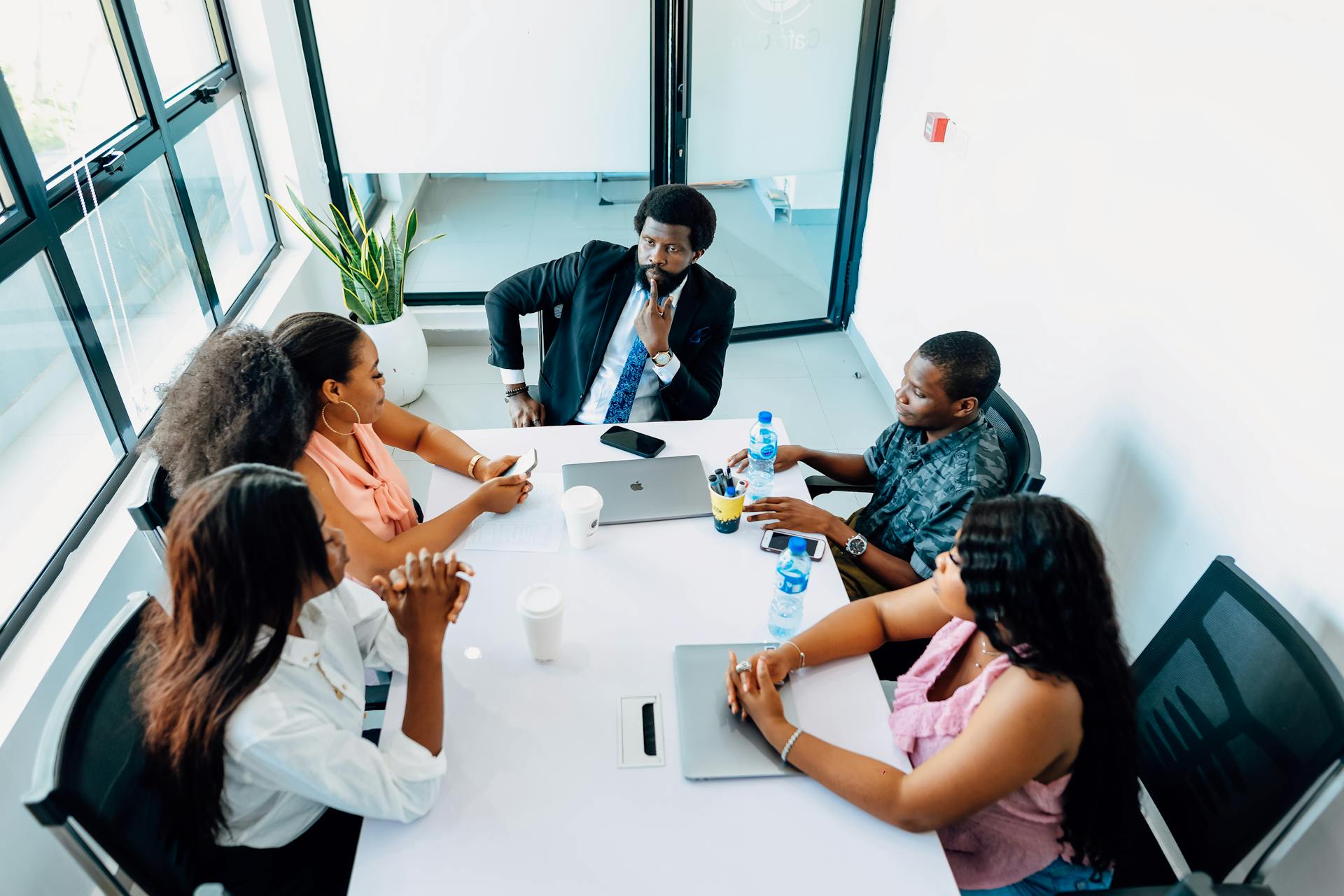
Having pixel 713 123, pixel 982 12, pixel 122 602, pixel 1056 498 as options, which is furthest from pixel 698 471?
pixel 713 123

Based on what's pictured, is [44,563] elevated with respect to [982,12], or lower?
lower

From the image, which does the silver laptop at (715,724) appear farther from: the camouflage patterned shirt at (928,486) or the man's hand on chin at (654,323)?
the man's hand on chin at (654,323)

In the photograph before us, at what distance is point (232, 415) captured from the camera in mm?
1512

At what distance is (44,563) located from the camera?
1.94 metres

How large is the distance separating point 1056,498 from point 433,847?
1062 millimetres

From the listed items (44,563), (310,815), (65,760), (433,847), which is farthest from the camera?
(44,563)

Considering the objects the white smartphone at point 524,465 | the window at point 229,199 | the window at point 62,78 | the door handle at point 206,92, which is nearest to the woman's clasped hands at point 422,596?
the white smartphone at point 524,465

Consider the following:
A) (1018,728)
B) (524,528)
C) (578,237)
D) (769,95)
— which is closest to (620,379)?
(524,528)

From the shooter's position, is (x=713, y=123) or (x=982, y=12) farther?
(x=713, y=123)

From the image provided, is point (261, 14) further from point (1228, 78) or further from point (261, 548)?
point (1228, 78)

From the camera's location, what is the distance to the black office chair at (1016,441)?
1721 millimetres

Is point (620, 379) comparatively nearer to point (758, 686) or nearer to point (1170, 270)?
point (758, 686)

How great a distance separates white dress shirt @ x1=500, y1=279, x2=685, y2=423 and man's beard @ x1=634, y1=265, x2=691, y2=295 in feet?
0.05

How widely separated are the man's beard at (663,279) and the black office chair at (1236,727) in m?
1.50
